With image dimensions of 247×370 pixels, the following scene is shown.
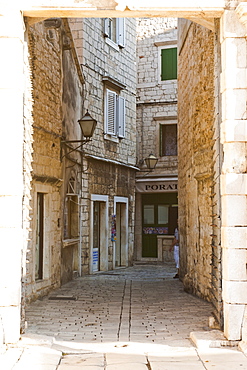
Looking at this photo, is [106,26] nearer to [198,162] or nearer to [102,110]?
[102,110]

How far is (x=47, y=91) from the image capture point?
391 inches

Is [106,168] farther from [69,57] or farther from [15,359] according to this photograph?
[15,359]

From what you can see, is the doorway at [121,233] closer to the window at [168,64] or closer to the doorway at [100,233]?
the doorway at [100,233]

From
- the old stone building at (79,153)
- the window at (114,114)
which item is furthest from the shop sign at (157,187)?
the window at (114,114)

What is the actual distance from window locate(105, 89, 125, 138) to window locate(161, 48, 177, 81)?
306cm

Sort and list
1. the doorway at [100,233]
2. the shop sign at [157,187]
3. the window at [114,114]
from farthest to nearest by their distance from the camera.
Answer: the shop sign at [157,187] < the window at [114,114] < the doorway at [100,233]

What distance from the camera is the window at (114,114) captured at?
15.9m

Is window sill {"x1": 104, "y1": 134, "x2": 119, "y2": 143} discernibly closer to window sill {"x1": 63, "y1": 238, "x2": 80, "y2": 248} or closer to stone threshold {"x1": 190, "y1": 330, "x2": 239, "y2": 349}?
window sill {"x1": 63, "y1": 238, "x2": 80, "y2": 248}

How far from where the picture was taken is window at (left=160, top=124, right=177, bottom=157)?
63.4 ft

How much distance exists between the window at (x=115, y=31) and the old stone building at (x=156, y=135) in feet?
8.65

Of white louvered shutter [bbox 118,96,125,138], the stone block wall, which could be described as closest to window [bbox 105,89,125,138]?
white louvered shutter [bbox 118,96,125,138]

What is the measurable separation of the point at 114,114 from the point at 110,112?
27 centimetres

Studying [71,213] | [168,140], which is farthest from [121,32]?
[71,213]

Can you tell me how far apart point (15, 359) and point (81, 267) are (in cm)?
863
